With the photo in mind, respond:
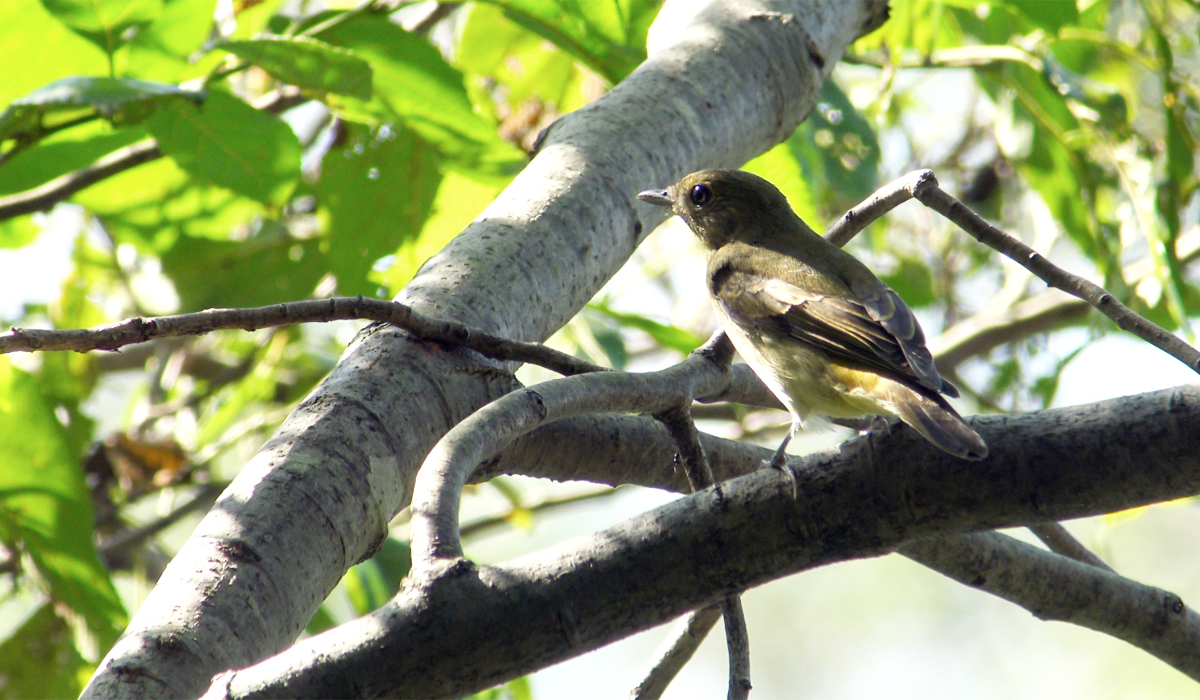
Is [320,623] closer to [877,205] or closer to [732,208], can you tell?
[732,208]

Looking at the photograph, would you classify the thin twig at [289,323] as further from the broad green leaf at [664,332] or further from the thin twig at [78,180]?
the thin twig at [78,180]

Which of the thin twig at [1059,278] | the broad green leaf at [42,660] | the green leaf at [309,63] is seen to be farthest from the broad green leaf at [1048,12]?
the broad green leaf at [42,660]

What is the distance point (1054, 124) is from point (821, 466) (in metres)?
2.58

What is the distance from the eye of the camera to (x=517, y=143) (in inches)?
152

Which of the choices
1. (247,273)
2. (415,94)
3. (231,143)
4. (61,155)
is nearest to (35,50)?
(61,155)

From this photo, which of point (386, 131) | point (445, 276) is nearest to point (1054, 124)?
point (386, 131)

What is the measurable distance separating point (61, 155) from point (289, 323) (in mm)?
1454

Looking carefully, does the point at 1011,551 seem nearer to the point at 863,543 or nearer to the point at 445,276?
the point at 863,543

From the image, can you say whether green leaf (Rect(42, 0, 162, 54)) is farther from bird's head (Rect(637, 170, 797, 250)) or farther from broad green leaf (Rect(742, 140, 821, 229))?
broad green leaf (Rect(742, 140, 821, 229))

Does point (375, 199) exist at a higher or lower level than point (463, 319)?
higher

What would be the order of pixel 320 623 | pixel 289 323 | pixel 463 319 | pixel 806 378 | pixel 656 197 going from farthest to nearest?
pixel 320 623, pixel 806 378, pixel 656 197, pixel 463 319, pixel 289 323

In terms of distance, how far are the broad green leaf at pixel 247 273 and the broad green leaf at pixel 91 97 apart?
120 cm

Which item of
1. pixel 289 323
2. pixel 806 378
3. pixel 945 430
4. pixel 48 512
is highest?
pixel 806 378

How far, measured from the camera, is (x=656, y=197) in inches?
91.1
